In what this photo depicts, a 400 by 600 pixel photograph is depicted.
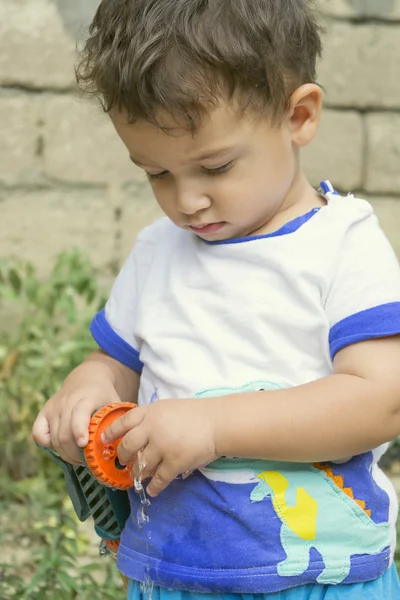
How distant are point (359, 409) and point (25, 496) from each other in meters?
2.12

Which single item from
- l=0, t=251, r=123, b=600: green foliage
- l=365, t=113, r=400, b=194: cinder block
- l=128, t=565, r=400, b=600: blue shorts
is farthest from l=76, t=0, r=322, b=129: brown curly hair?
l=365, t=113, r=400, b=194: cinder block

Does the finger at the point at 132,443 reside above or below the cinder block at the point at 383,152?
above

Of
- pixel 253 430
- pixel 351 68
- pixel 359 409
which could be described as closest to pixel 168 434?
pixel 253 430

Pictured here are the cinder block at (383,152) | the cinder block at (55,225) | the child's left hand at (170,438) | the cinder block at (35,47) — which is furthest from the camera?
the cinder block at (383,152)

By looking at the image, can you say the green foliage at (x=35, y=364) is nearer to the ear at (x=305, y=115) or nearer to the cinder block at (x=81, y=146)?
the cinder block at (x=81, y=146)

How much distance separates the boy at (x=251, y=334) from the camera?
1.70 metres

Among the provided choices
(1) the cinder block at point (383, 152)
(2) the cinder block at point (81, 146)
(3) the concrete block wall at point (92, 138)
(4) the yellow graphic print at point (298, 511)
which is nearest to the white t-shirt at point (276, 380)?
(4) the yellow graphic print at point (298, 511)

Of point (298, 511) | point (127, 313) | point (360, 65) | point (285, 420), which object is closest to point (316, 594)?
point (298, 511)

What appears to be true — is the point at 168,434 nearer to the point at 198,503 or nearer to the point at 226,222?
the point at 198,503

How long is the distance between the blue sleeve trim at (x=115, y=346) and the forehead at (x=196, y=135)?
46cm

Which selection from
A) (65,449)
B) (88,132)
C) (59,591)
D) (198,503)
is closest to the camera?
(198,503)

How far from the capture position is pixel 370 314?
5.62ft

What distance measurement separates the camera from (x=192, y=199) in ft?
5.88

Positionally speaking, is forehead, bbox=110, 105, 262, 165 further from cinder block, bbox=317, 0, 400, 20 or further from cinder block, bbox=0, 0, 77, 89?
cinder block, bbox=317, 0, 400, 20
